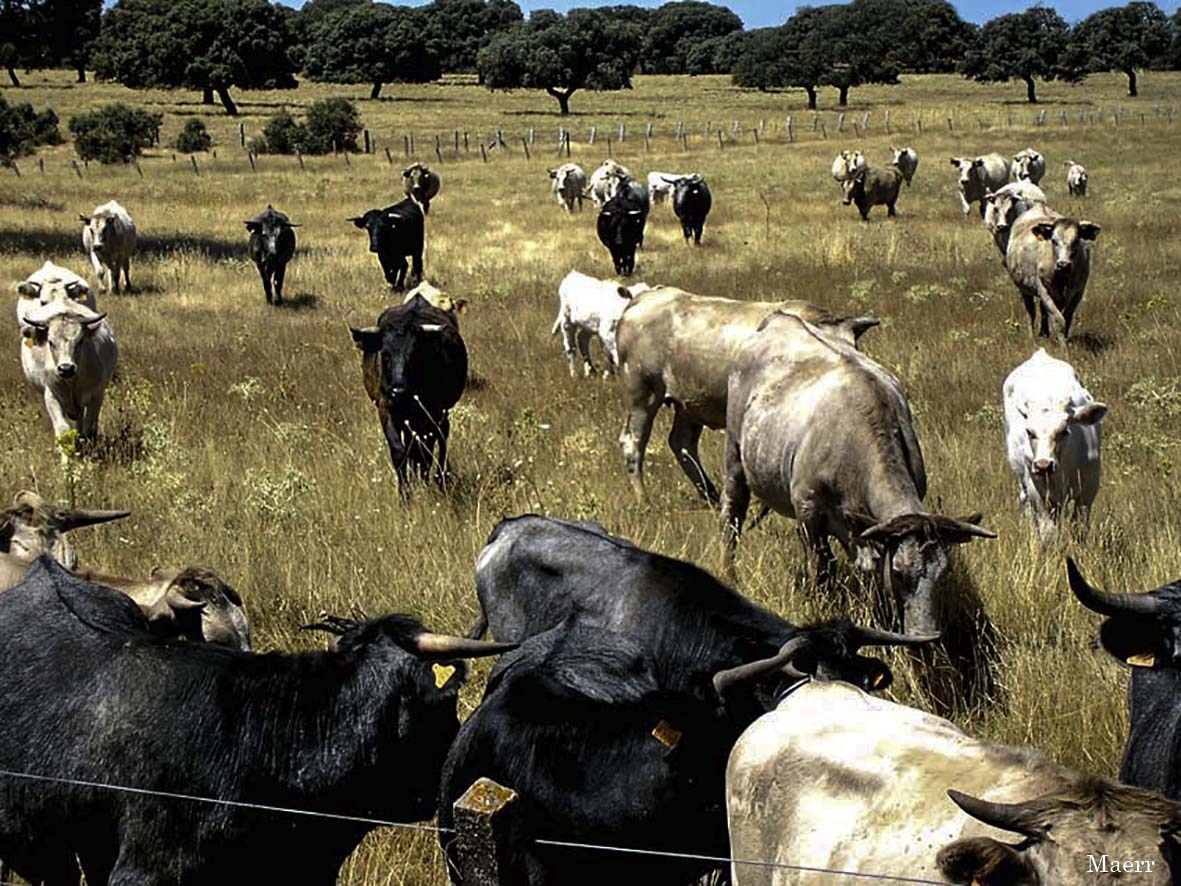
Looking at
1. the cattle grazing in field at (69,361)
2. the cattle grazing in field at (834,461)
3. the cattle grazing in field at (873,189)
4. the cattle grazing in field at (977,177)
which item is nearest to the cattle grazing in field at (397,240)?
the cattle grazing in field at (69,361)

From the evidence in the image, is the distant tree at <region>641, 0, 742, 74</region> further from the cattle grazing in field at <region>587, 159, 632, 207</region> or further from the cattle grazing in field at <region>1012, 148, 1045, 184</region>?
the cattle grazing in field at <region>587, 159, 632, 207</region>

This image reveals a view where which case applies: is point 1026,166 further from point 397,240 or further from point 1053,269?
point 1053,269

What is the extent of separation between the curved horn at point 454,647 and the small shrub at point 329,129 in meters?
53.8

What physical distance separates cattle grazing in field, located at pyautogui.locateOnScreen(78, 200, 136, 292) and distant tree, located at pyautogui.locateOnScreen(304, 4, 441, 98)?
236 feet

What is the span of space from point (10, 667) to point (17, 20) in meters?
33.7

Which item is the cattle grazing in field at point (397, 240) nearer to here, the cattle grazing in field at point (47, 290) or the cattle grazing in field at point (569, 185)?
the cattle grazing in field at point (47, 290)

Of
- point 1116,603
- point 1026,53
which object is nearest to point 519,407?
point 1116,603

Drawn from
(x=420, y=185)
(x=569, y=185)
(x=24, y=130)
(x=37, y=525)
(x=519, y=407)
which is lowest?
(x=519, y=407)

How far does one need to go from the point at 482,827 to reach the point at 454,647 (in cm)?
89

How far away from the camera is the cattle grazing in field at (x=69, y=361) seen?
1130cm

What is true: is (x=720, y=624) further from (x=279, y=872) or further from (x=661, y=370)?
(x=661, y=370)

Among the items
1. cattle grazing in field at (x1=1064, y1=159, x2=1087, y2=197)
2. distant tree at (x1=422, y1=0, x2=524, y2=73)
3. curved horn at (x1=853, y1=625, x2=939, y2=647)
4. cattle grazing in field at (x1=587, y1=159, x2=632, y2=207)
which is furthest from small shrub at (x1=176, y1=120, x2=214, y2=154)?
distant tree at (x1=422, y1=0, x2=524, y2=73)

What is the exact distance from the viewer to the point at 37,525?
6801 mm

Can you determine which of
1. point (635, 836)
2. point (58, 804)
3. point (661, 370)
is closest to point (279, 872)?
point (58, 804)
